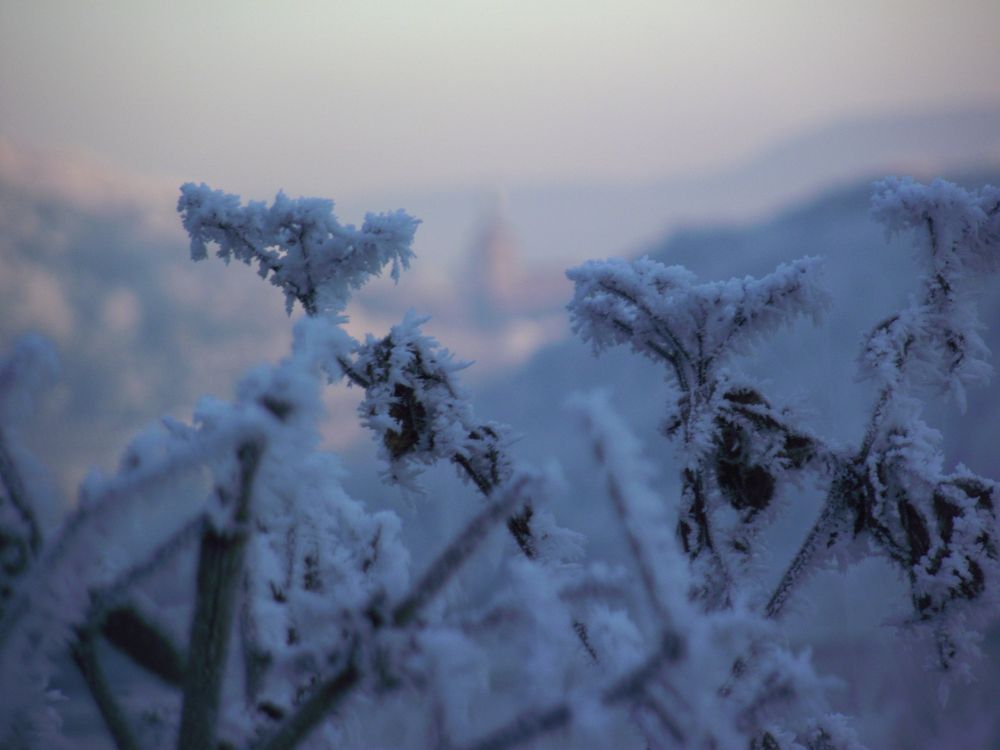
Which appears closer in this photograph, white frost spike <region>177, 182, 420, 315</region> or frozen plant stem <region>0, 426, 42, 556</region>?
frozen plant stem <region>0, 426, 42, 556</region>

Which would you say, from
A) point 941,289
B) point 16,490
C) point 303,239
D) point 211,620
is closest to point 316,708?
point 211,620

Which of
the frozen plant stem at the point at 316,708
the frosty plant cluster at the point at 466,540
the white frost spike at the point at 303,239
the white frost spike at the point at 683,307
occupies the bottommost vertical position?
the frozen plant stem at the point at 316,708

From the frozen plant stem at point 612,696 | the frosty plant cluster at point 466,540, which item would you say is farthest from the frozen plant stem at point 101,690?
the frozen plant stem at point 612,696

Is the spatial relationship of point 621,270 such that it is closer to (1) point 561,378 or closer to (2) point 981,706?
(2) point 981,706

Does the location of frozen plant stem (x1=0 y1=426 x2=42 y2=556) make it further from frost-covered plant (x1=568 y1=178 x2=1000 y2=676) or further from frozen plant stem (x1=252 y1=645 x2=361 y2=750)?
frost-covered plant (x1=568 y1=178 x2=1000 y2=676)

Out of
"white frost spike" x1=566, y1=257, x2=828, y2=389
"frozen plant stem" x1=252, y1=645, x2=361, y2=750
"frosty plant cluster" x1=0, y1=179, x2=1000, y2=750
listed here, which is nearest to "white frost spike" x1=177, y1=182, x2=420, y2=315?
"frosty plant cluster" x1=0, y1=179, x2=1000, y2=750

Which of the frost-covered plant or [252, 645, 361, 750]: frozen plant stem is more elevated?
the frost-covered plant

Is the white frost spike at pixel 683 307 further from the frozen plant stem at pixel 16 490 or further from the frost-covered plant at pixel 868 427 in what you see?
the frozen plant stem at pixel 16 490

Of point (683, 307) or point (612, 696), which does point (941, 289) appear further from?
point (612, 696)
